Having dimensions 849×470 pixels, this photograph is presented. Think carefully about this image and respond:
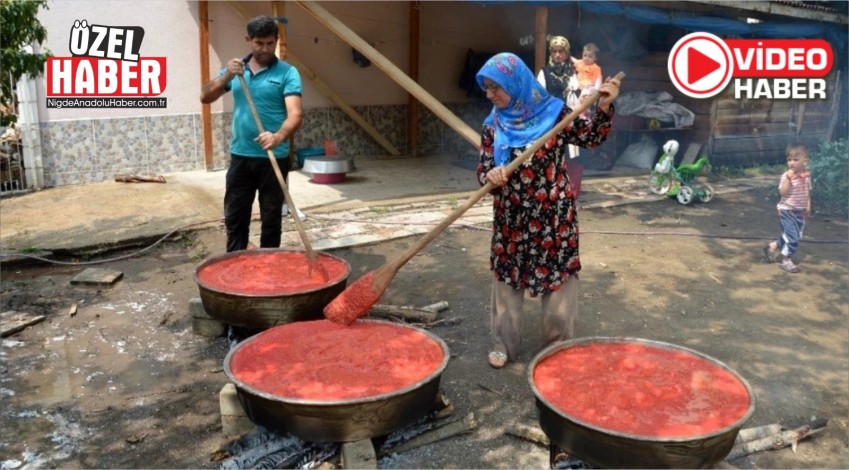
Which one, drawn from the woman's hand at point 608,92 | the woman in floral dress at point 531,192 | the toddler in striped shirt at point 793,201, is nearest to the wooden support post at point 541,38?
the toddler in striped shirt at point 793,201

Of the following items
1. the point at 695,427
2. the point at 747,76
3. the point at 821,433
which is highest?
the point at 747,76

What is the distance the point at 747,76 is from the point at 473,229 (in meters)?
6.37

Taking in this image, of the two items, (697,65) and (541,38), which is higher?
(541,38)

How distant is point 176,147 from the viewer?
9.27 metres

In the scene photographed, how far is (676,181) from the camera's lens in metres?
8.71

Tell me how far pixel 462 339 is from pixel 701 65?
8072 mm

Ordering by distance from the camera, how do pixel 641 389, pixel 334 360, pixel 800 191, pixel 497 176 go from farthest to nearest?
pixel 800 191 → pixel 497 176 → pixel 334 360 → pixel 641 389

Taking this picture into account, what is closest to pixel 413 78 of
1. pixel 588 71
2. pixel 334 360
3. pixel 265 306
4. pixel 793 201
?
pixel 588 71

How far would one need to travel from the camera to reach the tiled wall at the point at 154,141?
27.9ft

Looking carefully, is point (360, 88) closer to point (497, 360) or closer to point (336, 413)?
point (497, 360)

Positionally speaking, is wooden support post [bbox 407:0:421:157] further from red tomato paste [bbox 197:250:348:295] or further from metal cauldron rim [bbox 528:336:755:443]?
metal cauldron rim [bbox 528:336:755:443]

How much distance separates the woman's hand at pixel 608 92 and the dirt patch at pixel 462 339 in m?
1.55

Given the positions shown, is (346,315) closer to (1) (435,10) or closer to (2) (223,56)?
(2) (223,56)

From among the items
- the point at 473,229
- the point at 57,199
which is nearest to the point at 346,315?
the point at 473,229
